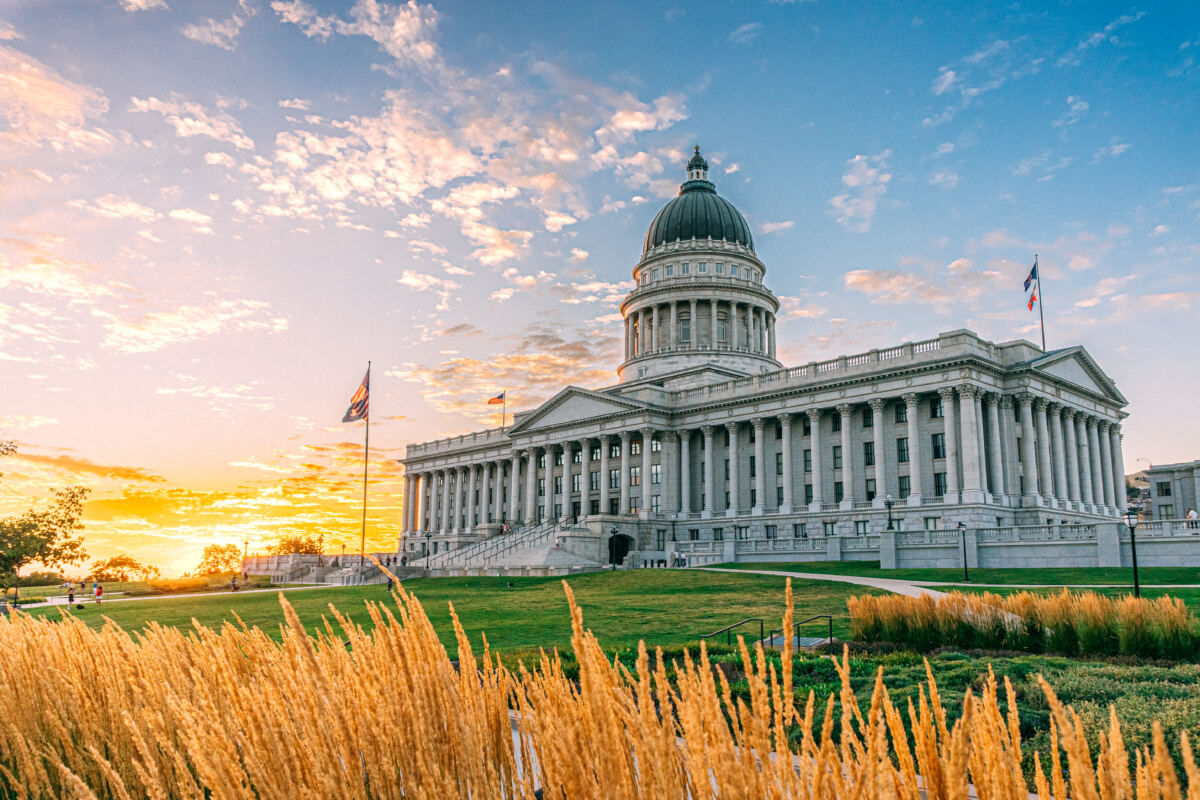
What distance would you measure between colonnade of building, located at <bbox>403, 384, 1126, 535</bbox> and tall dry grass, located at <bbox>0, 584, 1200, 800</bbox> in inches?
2371

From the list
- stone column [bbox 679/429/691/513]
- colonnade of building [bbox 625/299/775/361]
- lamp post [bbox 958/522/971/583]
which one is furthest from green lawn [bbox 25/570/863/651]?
colonnade of building [bbox 625/299/775/361]

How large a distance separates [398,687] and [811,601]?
29.1 meters

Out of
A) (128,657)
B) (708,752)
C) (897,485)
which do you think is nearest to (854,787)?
(708,752)

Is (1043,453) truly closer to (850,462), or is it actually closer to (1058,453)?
(1058,453)

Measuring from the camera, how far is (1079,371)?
7250cm

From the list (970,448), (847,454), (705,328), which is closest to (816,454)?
(847,454)

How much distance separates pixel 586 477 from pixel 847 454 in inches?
1060

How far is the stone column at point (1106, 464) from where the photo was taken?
75.8 meters

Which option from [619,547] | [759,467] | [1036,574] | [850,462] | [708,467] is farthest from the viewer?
[708,467]

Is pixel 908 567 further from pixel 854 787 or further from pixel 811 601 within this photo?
pixel 854 787

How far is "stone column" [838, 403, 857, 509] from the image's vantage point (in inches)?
2625

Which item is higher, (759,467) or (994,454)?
(994,454)

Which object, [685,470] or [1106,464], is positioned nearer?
[1106,464]

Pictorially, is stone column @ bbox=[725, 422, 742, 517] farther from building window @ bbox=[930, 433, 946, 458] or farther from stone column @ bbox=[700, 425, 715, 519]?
building window @ bbox=[930, 433, 946, 458]
